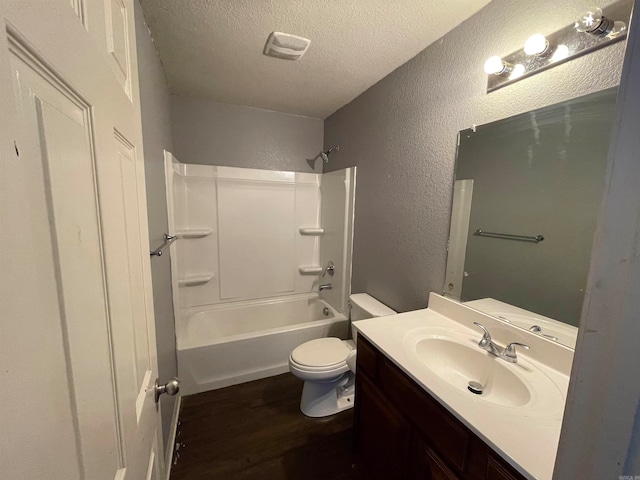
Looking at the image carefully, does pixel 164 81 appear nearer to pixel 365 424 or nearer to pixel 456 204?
pixel 456 204

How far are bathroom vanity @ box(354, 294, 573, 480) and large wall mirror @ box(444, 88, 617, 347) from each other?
0.13 m

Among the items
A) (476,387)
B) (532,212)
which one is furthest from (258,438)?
(532,212)

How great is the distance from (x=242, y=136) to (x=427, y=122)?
1715mm

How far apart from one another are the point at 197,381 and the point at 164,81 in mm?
2234

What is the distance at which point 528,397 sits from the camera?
91 centimetres

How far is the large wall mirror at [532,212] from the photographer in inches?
37.2

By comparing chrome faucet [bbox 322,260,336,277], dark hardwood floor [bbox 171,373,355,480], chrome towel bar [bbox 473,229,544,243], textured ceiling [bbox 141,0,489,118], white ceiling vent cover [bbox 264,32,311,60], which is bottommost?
dark hardwood floor [bbox 171,373,355,480]

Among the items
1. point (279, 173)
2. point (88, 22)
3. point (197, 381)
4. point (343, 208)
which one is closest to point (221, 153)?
point (279, 173)

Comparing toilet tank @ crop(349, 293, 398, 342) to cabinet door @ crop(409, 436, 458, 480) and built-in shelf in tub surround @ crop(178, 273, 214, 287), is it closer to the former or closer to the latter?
cabinet door @ crop(409, 436, 458, 480)

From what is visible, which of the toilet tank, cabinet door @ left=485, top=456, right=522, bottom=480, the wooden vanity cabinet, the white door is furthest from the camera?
the toilet tank

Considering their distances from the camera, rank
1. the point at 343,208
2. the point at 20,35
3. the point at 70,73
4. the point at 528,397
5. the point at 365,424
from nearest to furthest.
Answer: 1. the point at 20,35
2. the point at 70,73
3. the point at 528,397
4. the point at 365,424
5. the point at 343,208

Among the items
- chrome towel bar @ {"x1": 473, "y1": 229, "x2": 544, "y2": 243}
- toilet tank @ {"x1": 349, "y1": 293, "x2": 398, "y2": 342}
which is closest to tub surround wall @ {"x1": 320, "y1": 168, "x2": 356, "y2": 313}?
toilet tank @ {"x1": 349, "y1": 293, "x2": 398, "y2": 342}

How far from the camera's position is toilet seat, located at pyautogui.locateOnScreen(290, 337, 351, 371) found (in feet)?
5.59

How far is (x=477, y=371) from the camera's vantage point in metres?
1.13
